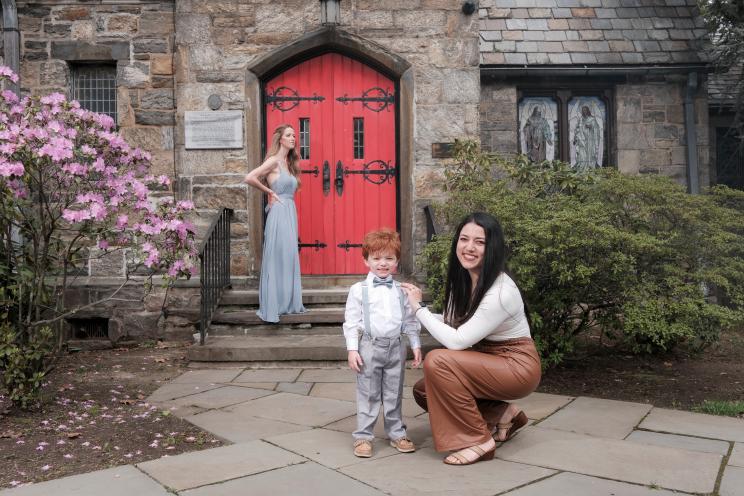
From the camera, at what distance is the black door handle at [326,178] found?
24.7 ft

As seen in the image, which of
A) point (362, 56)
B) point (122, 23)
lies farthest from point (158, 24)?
point (362, 56)

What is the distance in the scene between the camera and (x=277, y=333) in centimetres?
648

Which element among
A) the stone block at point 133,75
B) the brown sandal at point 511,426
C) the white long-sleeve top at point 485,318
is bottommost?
the brown sandal at point 511,426

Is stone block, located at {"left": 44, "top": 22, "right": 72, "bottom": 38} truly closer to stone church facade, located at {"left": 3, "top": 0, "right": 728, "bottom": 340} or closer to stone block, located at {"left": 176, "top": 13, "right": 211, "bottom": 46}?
stone church facade, located at {"left": 3, "top": 0, "right": 728, "bottom": 340}

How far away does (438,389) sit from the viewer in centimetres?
348

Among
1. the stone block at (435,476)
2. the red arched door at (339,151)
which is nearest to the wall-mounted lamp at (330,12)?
the red arched door at (339,151)

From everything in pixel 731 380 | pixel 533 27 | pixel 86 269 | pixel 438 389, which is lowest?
pixel 731 380

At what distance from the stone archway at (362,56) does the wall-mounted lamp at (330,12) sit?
12 centimetres

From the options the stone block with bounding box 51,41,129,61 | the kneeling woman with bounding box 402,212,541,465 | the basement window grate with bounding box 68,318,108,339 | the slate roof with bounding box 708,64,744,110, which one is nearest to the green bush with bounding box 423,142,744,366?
the kneeling woman with bounding box 402,212,541,465

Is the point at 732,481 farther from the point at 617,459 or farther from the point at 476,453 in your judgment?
the point at 476,453

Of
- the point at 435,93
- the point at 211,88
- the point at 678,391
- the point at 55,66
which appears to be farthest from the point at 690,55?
the point at 55,66

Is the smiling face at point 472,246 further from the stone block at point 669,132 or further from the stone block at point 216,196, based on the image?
the stone block at point 669,132

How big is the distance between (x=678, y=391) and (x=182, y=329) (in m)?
4.63

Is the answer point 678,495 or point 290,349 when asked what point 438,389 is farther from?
point 290,349
